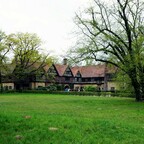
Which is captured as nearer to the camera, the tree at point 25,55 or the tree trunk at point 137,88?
the tree trunk at point 137,88

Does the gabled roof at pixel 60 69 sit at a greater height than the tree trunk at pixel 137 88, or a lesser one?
greater

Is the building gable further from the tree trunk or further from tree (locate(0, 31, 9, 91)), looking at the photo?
the tree trunk

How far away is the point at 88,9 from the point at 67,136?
31.3m

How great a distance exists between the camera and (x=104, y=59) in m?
39.7

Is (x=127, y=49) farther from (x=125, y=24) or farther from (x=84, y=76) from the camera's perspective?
(x=84, y=76)

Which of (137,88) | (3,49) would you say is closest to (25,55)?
(3,49)

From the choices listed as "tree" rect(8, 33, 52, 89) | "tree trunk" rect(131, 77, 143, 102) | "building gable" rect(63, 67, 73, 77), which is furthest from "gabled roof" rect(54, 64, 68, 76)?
"tree trunk" rect(131, 77, 143, 102)

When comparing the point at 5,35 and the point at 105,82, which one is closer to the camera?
the point at 5,35

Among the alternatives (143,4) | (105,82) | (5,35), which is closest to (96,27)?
(143,4)

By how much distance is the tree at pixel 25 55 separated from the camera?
8194 cm

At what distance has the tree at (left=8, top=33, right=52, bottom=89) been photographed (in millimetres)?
81938

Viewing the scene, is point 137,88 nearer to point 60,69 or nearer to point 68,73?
point 60,69

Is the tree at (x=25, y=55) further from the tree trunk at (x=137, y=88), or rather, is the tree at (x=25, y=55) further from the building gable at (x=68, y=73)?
the tree trunk at (x=137, y=88)

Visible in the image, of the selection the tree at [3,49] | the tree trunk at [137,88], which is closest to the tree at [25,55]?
the tree at [3,49]
